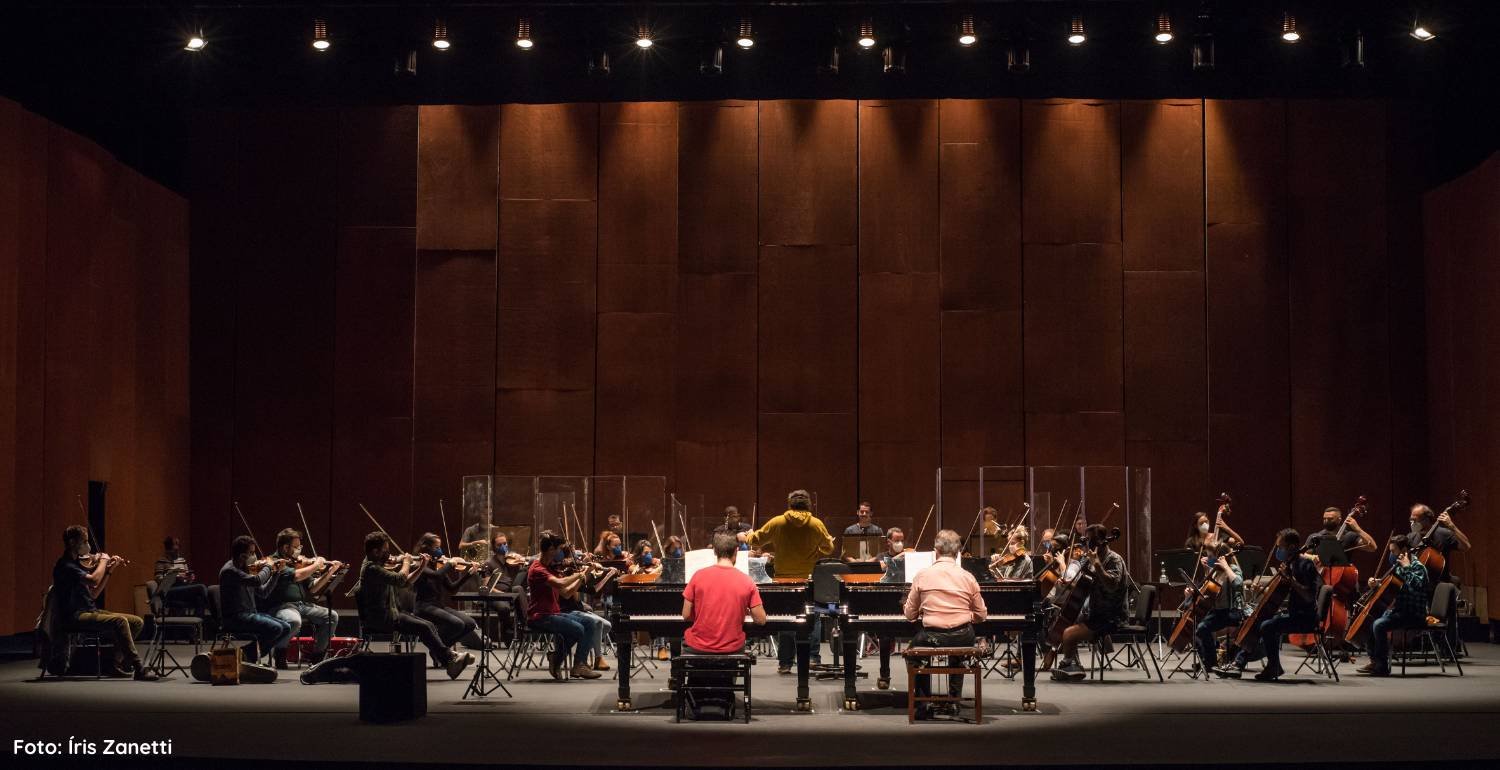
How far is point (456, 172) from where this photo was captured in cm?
1594

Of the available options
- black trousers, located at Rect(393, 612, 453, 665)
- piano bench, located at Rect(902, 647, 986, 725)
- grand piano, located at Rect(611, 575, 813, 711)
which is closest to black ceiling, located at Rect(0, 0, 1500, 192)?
black trousers, located at Rect(393, 612, 453, 665)

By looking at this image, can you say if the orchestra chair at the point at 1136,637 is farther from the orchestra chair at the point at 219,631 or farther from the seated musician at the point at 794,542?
the orchestra chair at the point at 219,631

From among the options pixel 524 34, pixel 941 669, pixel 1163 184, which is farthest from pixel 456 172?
pixel 941 669

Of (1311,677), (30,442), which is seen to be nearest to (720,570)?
(1311,677)

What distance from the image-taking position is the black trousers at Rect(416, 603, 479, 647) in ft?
34.5

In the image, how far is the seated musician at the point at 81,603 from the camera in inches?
408

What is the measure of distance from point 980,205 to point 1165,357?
2.55m

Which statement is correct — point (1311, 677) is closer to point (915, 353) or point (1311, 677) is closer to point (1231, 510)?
point (1231, 510)

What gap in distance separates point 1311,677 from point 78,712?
8327mm

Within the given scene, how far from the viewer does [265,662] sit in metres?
11.9

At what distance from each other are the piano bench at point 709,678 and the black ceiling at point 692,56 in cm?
677

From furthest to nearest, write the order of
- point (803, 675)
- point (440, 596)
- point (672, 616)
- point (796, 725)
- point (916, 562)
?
point (440, 596), point (672, 616), point (916, 562), point (803, 675), point (796, 725)

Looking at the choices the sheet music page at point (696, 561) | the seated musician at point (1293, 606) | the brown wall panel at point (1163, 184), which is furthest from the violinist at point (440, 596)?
the brown wall panel at point (1163, 184)

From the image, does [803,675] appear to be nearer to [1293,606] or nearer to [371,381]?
[1293,606]
